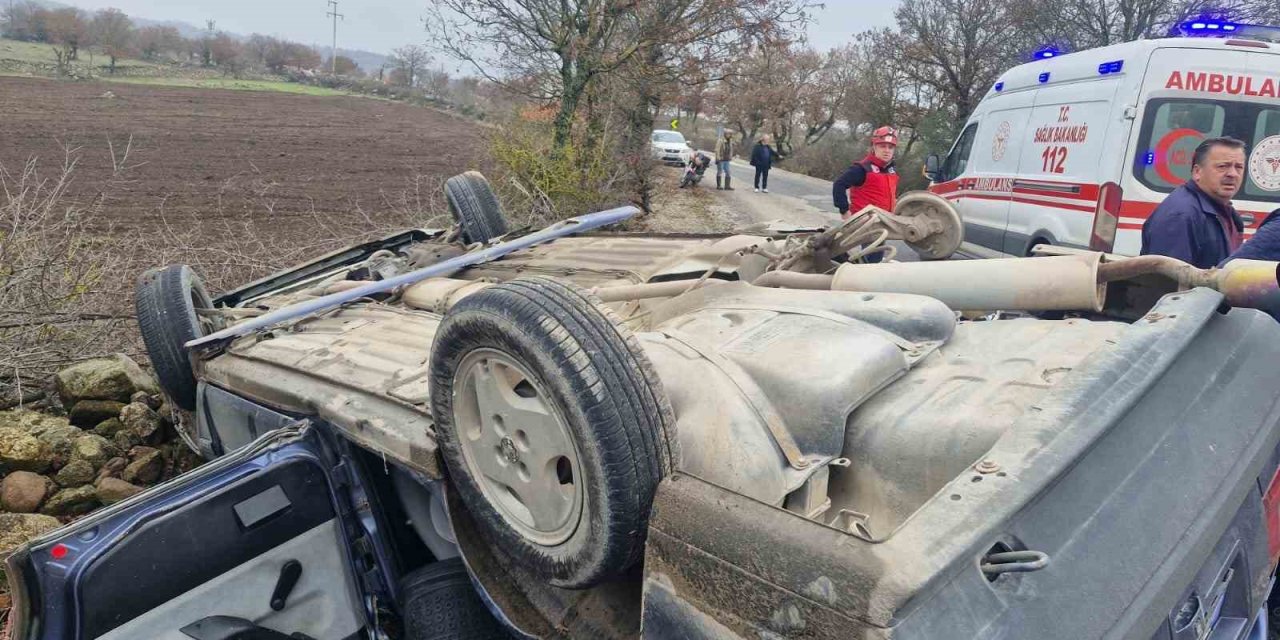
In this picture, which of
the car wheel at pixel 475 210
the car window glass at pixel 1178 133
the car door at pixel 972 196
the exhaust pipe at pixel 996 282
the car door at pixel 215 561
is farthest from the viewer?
the car door at pixel 972 196

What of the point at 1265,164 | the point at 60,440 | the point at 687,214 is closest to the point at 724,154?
the point at 687,214

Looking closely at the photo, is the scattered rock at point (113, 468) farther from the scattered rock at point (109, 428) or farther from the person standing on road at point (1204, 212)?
the person standing on road at point (1204, 212)

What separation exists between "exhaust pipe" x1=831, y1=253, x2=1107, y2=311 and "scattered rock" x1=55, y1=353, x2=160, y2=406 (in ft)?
11.8

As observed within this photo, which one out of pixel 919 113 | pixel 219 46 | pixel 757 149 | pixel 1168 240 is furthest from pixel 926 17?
pixel 219 46

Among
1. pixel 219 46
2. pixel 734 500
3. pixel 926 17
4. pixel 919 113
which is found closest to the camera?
pixel 734 500

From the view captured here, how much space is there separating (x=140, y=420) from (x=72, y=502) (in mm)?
584

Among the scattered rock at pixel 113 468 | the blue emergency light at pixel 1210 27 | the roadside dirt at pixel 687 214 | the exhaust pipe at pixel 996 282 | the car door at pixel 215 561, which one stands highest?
the blue emergency light at pixel 1210 27

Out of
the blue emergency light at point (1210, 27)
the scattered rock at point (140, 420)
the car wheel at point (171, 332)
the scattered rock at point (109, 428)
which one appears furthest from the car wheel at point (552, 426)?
the blue emergency light at point (1210, 27)

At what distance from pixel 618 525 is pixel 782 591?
44 centimetres

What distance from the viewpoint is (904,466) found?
65.8 inches

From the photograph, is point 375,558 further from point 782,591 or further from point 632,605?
point 782,591

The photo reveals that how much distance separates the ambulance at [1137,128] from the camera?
5.14 meters

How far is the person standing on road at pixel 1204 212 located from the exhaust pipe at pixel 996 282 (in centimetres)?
126

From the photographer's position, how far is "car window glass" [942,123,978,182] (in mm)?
7672
